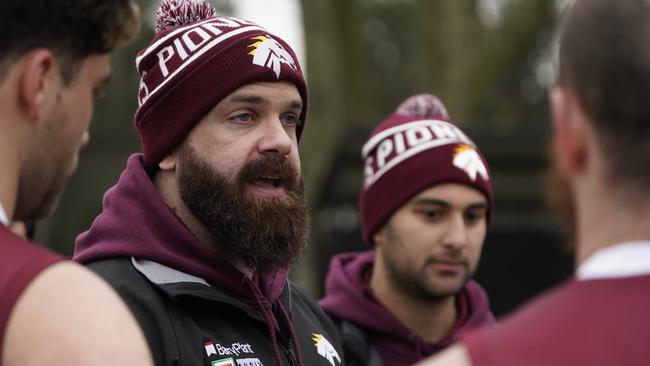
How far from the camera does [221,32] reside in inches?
136

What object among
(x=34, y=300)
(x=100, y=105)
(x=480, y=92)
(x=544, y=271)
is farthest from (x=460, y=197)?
(x=100, y=105)

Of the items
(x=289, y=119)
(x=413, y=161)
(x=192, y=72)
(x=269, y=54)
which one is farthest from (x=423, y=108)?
(x=192, y=72)

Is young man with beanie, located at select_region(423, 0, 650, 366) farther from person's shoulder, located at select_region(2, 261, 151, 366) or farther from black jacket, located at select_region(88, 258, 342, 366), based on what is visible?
black jacket, located at select_region(88, 258, 342, 366)

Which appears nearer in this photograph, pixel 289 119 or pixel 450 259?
pixel 289 119

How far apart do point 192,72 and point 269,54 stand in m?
0.28

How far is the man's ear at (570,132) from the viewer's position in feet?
5.74

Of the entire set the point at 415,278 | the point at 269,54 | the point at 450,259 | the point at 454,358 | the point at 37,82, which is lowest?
the point at 415,278

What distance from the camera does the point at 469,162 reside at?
4.87 metres

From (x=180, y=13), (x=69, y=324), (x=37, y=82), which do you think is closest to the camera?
(x=69, y=324)

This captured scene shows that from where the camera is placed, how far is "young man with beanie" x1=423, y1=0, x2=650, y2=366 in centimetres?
164

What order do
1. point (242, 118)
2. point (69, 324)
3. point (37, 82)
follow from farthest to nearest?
1. point (242, 118)
2. point (37, 82)
3. point (69, 324)

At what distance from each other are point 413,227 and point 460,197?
259mm

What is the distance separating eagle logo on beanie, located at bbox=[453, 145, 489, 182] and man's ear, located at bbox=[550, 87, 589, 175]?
302 centimetres

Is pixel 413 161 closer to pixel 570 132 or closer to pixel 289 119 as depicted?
pixel 289 119
